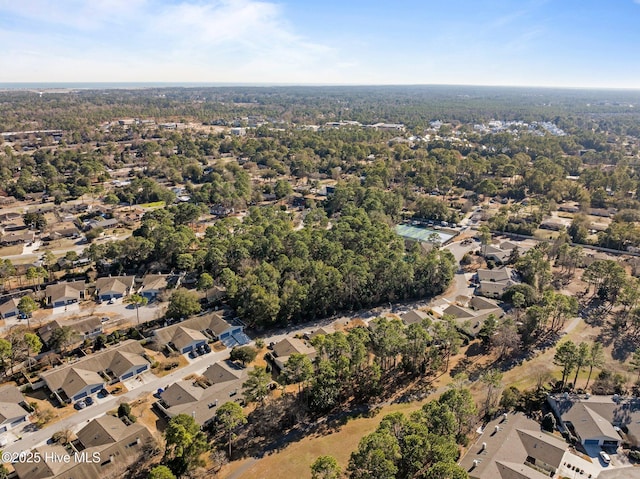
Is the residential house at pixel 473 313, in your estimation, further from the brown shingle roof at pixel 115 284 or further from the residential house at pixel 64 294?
the residential house at pixel 64 294

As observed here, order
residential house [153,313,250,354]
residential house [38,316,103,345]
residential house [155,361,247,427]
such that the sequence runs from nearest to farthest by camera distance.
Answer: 1. residential house [155,361,247,427]
2. residential house [38,316,103,345]
3. residential house [153,313,250,354]

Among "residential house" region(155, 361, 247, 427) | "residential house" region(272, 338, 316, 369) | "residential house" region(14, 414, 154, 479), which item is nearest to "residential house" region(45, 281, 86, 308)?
"residential house" region(155, 361, 247, 427)

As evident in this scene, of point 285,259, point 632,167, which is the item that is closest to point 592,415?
point 285,259

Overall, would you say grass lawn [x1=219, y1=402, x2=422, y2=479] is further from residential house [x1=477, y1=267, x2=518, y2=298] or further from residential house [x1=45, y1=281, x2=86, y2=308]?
residential house [x1=45, y1=281, x2=86, y2=308]

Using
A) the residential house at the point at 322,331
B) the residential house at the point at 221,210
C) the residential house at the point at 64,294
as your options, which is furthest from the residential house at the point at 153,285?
the residential house at the point at 221,210

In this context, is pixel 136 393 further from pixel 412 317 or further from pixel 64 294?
pixel 412 317

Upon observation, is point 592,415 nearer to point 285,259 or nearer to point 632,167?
point 285,259
